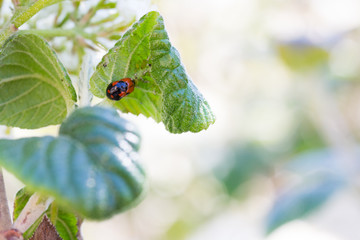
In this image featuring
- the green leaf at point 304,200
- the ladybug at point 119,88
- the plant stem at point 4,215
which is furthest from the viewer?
the green leaf at point 304,200

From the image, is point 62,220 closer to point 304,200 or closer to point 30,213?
point 30,213

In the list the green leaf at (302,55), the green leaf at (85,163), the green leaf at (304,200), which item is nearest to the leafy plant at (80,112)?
the green leaf at (85,163)

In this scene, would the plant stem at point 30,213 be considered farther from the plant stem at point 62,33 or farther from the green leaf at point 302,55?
the green leaf at point 302,55

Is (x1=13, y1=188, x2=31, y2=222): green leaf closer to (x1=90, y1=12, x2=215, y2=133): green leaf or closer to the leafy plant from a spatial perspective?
the leafy plant

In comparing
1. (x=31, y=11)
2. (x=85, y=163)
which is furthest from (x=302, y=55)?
(x=85, y=163)

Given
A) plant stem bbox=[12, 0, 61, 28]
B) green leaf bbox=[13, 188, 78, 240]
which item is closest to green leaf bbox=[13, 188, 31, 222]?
green leaf bbox=[13, 188, 78, 240]
